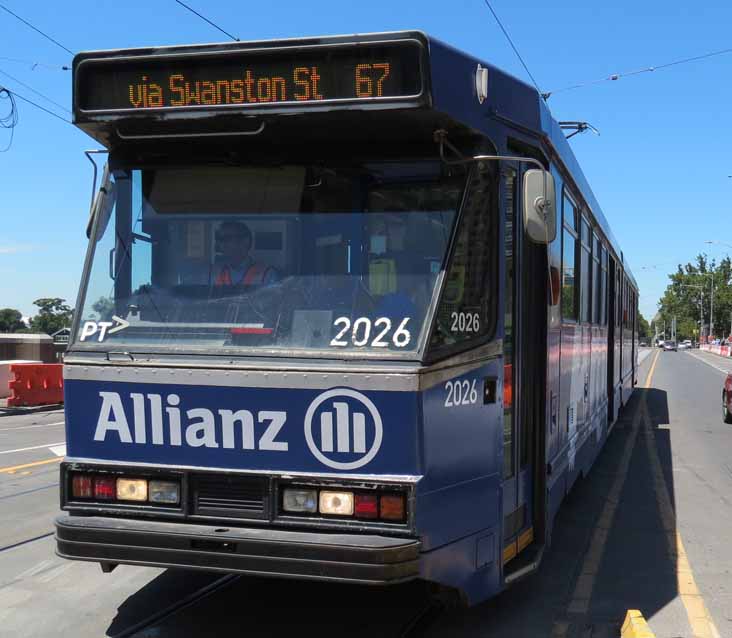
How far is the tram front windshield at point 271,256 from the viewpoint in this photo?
429 centimetres

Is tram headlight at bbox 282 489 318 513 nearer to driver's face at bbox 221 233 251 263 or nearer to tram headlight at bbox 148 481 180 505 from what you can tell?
tram headlight at bbox 148 481 180 505

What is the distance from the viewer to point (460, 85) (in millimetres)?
4406

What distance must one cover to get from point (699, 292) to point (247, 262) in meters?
147

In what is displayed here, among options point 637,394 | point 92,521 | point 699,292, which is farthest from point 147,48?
point 699,292

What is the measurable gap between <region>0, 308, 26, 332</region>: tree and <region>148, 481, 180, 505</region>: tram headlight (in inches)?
3811

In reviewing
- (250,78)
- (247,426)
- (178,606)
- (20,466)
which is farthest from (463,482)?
(20,466)

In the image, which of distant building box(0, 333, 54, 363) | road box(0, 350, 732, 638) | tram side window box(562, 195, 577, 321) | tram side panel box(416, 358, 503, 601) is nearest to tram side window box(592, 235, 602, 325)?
tram side window box(562, 195, 577, 321)

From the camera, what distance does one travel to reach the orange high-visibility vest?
Result: 443 centimetres

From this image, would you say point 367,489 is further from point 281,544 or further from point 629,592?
point 629,592

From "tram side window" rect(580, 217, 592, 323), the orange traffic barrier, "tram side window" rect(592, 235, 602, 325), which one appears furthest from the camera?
the orange traffic barrier

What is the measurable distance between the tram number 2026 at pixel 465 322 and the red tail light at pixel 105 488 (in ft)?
6.35

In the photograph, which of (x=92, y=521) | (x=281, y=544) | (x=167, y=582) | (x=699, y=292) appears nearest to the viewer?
(x=281, y=544)

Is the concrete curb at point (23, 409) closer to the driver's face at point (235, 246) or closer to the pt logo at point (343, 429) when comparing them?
the driver's face at point (235, 246)

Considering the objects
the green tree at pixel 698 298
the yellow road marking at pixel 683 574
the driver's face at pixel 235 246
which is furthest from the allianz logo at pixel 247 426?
the green tree at pixel 698 298
